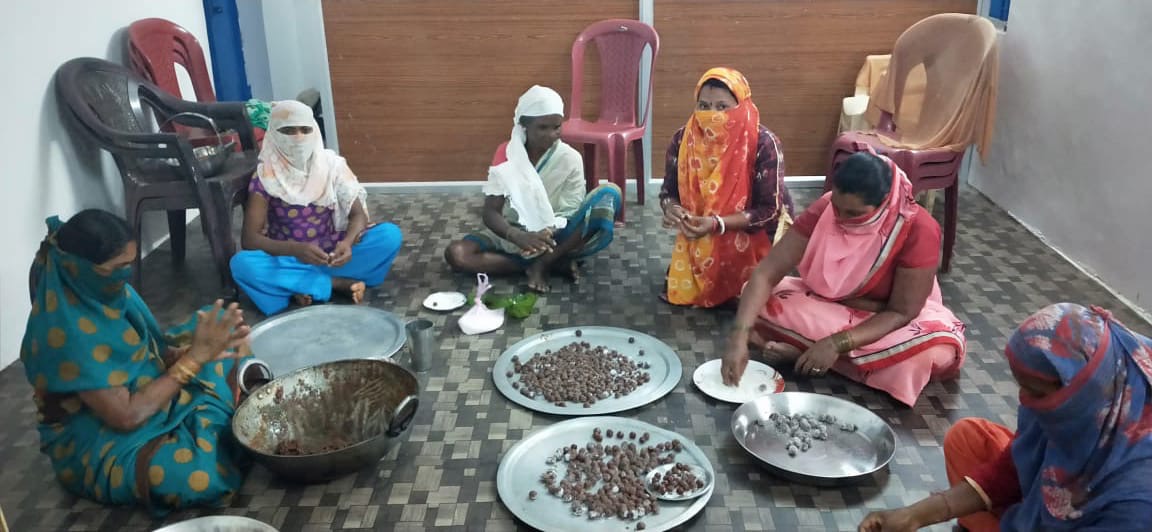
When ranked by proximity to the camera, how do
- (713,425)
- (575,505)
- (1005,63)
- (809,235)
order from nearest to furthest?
1. (575,505)
2. (713,425)
3. (809,235)
4. (1005,63)

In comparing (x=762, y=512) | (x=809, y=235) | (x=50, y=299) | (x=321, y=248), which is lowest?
(x=762, y=512)

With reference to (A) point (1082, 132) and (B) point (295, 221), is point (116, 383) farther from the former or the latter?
(A) point (1082, 132)

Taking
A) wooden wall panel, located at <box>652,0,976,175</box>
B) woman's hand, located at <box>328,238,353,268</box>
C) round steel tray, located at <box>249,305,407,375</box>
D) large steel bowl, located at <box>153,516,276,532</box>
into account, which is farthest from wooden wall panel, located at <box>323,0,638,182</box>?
large steel bowl, located at <box>153,516,276,532</box>

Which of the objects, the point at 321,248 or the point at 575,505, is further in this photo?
the point at 321,248

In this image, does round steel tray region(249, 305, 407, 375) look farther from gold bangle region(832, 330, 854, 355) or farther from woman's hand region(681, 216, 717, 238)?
gold bangle region(832, 330, 854, 355)

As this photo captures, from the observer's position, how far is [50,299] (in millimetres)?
2012

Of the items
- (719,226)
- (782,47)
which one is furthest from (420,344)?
(782,47)

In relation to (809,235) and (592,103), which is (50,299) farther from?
(592,103)

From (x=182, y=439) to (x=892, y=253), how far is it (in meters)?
2.20

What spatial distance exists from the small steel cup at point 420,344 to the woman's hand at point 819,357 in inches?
51.3

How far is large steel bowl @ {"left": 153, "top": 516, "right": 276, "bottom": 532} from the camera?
193 cm

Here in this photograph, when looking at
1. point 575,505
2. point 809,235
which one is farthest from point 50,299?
point 809,235

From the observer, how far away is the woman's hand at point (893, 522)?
1799 millimetres

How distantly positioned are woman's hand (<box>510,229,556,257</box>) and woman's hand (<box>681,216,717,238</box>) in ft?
2.02
